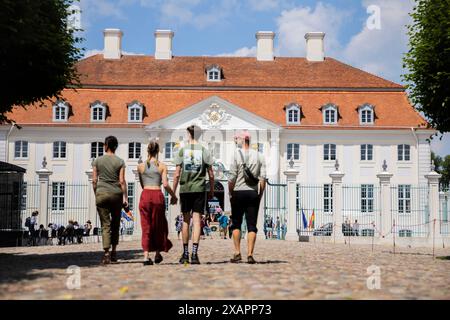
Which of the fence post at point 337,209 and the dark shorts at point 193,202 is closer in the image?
the dark shorts at point 193,202

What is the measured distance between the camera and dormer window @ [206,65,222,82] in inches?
2007

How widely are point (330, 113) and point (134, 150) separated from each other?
562 inches

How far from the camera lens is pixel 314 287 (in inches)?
263

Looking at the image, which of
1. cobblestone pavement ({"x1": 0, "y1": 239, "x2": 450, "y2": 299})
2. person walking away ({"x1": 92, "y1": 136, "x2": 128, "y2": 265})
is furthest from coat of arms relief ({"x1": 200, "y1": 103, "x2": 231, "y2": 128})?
cobblestone pavement ({"x1": 0, "y1": 239, "x2": 450, "y2": 299})

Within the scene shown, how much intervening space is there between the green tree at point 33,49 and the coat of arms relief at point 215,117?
30809mm

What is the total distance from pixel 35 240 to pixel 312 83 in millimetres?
31027

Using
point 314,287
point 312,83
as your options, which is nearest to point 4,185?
point 314,287

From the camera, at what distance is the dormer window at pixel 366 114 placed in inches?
1881

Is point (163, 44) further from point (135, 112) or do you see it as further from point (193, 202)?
point (193, 202)

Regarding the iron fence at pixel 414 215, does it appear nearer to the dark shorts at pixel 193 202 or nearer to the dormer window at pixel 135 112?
the dark shorts at pixel 193 202

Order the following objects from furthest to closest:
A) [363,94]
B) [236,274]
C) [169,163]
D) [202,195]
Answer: [363,94]
[169,163]
[202,195]
[236,274]

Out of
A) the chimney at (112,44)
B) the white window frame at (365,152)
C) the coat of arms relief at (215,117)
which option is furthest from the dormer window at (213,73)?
the white window frame at (365,152)

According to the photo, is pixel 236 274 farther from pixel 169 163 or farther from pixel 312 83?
pixel 312 83

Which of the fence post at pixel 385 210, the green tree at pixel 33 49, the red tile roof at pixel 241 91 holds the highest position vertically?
the red tile roof at pixel 241 91
